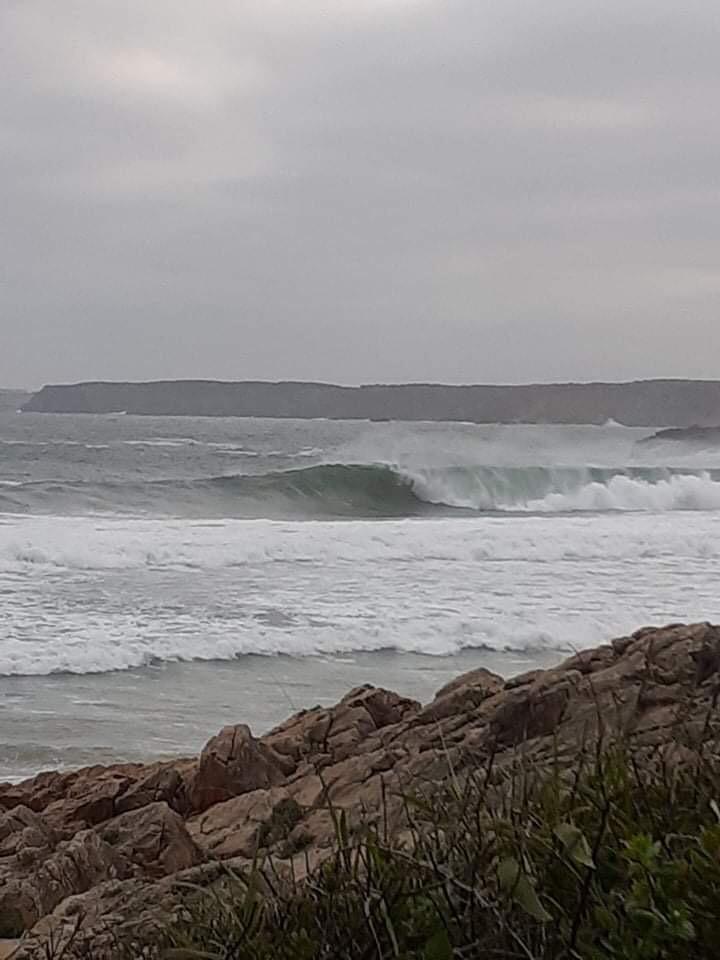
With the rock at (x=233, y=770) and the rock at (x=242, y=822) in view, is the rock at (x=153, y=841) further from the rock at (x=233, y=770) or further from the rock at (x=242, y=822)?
the rock at (x=233, y=770)

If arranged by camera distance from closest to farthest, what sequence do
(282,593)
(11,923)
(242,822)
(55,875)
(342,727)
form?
(11,923), (55,875), (242,822), (342,727), (282,593)

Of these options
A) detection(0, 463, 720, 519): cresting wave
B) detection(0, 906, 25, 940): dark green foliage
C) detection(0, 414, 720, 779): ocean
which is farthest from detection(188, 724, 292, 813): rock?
detection(0, 463, 720, 519): cresting wave

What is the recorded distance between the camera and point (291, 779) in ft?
18.4

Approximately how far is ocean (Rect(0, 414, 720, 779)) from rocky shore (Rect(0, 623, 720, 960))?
7.72 feet

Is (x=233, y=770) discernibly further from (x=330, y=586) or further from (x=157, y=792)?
(x=330, y=586)

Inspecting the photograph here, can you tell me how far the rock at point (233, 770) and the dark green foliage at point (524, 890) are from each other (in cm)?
302

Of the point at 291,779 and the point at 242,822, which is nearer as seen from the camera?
the point at 242,822

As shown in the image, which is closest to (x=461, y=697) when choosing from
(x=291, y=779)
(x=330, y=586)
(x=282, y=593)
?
(x=291, y=779)

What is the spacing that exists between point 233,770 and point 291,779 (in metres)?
0.25

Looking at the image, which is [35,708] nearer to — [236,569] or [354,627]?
[354,627]

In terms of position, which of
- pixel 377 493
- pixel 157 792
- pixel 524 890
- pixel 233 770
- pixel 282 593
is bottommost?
pixel 282 593

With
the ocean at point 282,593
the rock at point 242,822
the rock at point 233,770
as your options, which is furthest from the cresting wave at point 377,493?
the rock at point 242,822

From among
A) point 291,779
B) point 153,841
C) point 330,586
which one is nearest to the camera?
point 153,841

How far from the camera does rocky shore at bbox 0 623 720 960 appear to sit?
3.50 meters
